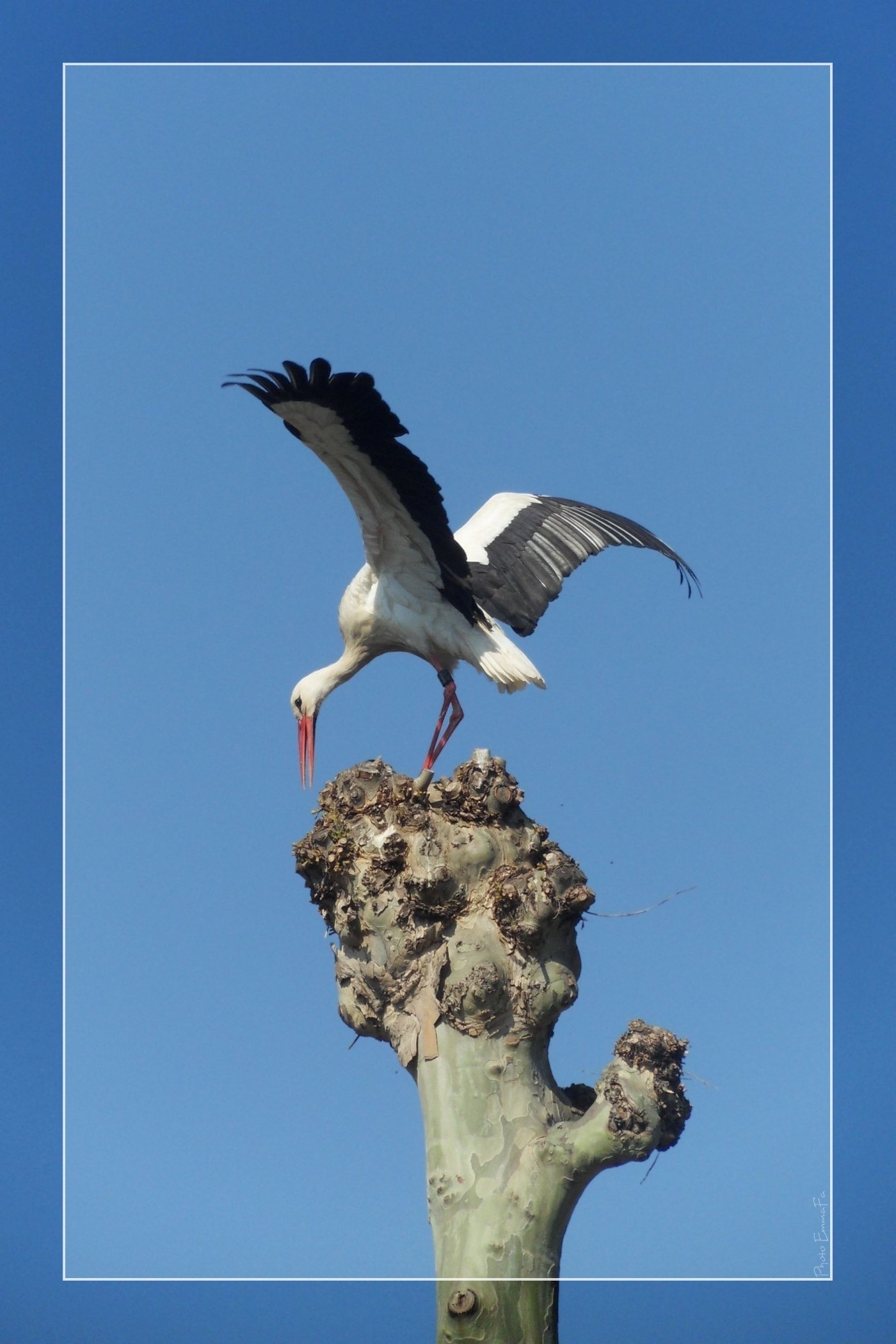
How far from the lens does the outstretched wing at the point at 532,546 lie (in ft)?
28.9

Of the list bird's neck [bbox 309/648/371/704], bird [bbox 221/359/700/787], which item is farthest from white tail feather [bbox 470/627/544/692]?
bird's neck [bbox 309/648/371/704]

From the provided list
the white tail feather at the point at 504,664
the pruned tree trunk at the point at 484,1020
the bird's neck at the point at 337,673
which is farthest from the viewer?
the bird's neck at the point at 337,673

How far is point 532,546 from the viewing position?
9125 mm

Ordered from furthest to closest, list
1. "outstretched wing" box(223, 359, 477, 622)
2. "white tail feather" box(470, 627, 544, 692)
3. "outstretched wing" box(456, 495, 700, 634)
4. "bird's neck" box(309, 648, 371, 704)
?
"bird's neck" box(309, 648, 371, 704)
"outstretched wing" box(456, 495, 700, 634)
"white tail feather" box(470, 627, 544, 692)
"outstretched wing" box(223, 359, 477, 622)

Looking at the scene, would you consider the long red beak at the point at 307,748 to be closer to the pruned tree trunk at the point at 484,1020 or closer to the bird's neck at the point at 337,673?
the bird's neck at the point at 337,673

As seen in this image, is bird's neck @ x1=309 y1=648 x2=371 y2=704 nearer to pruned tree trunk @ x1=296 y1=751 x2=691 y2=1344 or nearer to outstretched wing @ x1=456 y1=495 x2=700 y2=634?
outstretched wing @ x1=456 y1=495 x2=700 y2=634

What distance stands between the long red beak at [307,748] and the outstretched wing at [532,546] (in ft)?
4.49

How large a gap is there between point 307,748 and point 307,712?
0.22 m

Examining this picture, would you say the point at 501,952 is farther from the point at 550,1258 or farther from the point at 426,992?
the point at 550,1258

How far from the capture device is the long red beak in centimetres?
921

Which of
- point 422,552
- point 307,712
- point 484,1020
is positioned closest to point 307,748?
point 307,712

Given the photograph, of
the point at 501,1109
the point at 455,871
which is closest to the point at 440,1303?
the point at 501,1109

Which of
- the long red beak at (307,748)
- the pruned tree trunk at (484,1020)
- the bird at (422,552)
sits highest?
the bird at (422,552)

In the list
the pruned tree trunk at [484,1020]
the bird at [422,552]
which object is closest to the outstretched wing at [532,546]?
the bird at [422,552]
